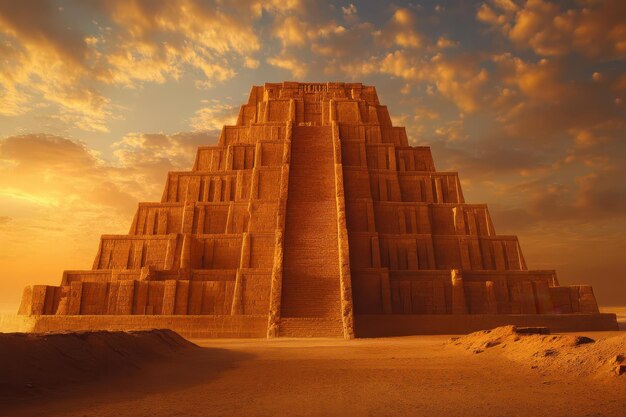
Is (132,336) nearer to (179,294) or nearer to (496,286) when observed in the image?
(179,294)

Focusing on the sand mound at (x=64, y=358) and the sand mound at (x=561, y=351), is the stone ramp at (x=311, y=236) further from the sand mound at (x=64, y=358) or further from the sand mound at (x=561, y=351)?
the sand mound at (x=64, y=358)

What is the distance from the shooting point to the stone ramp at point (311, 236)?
1755cm

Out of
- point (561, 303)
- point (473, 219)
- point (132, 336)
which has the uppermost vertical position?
point (473, 219)

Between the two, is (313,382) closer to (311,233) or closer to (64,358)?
(64,358)

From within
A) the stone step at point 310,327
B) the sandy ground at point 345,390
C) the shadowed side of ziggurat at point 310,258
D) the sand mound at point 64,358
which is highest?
the shadowed side of ziggurat at point 310,258

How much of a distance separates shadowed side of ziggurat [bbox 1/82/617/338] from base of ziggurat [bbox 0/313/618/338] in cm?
5

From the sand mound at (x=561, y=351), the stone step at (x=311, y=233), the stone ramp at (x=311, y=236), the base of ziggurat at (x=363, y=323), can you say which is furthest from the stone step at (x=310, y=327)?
the sand mound at (x=561, y=351)

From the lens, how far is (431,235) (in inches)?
890

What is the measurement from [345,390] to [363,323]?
36.2 feet

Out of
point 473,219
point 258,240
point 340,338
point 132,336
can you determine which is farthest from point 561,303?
point 132,336

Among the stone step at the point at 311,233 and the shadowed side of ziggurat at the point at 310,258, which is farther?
the stone step at the point at 311,233

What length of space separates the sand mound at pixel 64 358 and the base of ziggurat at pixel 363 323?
7.54 m

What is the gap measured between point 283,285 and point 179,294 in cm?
441

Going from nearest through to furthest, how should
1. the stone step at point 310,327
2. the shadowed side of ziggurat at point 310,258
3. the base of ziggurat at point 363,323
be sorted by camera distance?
the stone step at point 310,327, the base of ziggurat at point 363,323, the shadowed side of ziggurat at point 310,258
